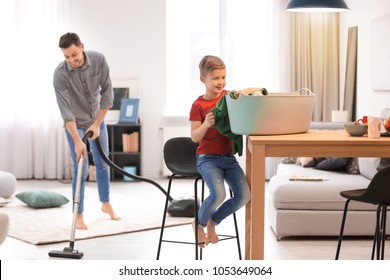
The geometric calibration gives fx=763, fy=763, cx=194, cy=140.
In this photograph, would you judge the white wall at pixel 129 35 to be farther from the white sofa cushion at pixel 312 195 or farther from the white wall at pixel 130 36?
the white sofa cushion at pixel 312 195

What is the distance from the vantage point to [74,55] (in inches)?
207

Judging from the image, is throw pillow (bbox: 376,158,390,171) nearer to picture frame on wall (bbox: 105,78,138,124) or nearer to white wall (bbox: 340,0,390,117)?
white wall (bbox: 340,0,390,117)

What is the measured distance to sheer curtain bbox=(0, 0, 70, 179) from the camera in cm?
834

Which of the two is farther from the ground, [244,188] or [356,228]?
[244,188]

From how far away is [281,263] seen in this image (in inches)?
129

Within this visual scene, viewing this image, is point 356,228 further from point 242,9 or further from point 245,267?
point 242,9

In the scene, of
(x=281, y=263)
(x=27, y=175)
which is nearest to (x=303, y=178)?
(x=281, y=263)

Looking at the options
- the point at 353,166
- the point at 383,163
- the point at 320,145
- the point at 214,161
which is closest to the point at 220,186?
the point at 214,161

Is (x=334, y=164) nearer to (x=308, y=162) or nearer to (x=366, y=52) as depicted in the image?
(x=308, y=162)

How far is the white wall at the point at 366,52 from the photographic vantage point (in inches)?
261

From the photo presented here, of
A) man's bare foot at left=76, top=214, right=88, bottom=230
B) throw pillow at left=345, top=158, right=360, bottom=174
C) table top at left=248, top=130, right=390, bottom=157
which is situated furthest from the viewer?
throw pillow at left=345, top=158, right=360, bottom=174

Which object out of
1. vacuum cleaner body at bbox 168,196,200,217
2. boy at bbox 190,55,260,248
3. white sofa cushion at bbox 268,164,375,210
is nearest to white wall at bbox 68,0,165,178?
vacuum cleaner body at bbox 168,196,200,217

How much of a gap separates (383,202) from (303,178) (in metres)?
1.87

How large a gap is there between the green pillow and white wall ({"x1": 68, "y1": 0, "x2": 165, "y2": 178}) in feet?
7.50
